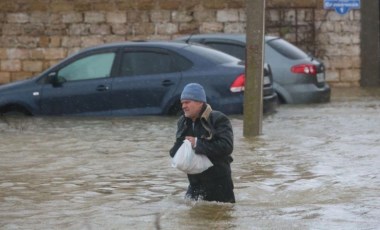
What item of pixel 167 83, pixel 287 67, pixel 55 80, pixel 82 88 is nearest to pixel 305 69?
pixel 287 67

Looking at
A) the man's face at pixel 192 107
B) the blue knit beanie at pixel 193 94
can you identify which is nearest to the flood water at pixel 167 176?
the man's face at pixel 192 107

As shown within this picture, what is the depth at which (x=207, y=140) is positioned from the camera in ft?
31.8

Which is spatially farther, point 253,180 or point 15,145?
point 15,145

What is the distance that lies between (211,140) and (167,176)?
269 cm

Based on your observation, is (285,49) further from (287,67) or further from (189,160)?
(189,160)

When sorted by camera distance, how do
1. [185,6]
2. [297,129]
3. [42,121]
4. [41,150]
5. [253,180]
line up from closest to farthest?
[253,180]
[41,150]
[297,129]
[42,121]
[185,6]

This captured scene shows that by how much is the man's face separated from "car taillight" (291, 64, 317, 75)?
11.5 meters

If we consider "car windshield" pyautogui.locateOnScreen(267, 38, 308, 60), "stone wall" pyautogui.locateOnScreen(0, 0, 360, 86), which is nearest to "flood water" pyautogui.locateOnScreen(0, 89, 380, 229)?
"car windshield" pyautogui.locateOnScreen(267, 38, 308, 60)

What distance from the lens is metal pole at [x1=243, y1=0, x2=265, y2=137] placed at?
15.5 metres

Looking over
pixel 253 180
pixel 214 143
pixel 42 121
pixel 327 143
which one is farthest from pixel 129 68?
pixel 214 143

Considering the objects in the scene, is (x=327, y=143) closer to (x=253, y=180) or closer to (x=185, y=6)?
(x=253, y=180)

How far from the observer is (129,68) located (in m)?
18.6

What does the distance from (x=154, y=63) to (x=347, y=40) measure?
35.0 ft

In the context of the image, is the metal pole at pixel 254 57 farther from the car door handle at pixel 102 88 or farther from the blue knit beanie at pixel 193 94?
the blue knit beanie at pixel 193 94
